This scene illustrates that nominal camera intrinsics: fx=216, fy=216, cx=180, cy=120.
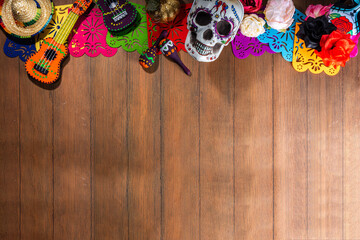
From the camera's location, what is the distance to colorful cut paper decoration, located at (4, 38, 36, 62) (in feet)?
3.65

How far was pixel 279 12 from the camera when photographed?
1.00 meters

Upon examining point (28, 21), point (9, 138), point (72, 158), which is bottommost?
point (72, 158)

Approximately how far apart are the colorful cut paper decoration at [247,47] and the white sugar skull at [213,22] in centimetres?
12

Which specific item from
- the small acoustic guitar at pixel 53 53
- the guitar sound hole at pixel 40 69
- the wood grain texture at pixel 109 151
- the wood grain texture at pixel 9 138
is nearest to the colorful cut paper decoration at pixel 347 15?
the wood grain texture at pixel 109 151

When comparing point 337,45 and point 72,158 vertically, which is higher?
point 337,45

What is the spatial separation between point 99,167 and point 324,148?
119 centimetres

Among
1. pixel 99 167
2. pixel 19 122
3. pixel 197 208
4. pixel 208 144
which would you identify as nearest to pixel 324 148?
pixel 208 144

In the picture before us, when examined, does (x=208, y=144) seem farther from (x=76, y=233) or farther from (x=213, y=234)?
(x=76, y=233)

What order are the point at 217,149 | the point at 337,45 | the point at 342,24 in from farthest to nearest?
the point at 217,149 → the point at 342,24 → the point at 337,45

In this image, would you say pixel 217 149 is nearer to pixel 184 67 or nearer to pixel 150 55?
pixel 184 67

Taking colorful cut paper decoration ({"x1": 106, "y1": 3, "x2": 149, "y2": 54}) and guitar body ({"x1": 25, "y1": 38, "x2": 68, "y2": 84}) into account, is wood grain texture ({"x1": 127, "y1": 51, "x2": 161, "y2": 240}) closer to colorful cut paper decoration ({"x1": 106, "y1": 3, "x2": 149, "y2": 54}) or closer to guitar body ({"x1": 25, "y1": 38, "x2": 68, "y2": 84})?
colorful cut paper decoration ({"x1": 106, "y1": 3, "x2": 149, "y2": 54})

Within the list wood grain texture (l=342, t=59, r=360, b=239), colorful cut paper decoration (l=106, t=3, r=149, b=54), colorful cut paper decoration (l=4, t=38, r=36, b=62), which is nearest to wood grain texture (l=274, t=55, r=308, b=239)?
wood grain texture (l=342, t=59, r=360, b=239)

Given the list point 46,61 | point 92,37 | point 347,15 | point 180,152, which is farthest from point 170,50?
point 347,15

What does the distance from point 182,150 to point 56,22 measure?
92 centimetres
